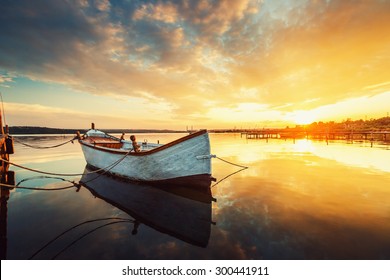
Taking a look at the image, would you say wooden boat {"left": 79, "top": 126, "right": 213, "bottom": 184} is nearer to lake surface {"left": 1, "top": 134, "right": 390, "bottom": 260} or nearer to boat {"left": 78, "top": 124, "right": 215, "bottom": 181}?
boat {"left": 78, "top": 124, "right": 215, "bottom": 181}

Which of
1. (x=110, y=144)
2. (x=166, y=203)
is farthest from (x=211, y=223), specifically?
(x=110, y=144)

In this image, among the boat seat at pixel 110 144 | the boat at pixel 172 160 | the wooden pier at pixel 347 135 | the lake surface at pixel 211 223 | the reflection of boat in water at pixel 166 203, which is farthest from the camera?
the wooden pier at pixel 347 135

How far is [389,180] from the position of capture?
34.4 ft

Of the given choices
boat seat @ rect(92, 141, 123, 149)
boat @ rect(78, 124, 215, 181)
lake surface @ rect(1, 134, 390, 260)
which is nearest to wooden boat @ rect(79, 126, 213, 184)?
boat @ rect(78, 124, 215, 181)

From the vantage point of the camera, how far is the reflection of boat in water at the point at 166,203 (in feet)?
19.2

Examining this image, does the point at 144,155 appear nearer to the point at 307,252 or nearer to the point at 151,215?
the point at 151,215

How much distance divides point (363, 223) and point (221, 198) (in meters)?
4.86

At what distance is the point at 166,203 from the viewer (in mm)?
8031

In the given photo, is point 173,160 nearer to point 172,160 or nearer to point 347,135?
point 172,160

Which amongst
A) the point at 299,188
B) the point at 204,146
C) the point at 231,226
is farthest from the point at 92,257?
the point at 299,188

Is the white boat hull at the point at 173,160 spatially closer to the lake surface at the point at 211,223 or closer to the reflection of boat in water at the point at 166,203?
the reflection of boat in water at the point at 166,203

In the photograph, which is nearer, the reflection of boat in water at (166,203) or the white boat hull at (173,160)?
the reflection of boat in water at (166,203)

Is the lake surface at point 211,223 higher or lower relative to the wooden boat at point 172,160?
lower

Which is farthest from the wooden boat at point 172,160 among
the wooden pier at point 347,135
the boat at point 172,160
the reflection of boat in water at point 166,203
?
the wooden pier at point 347,135
